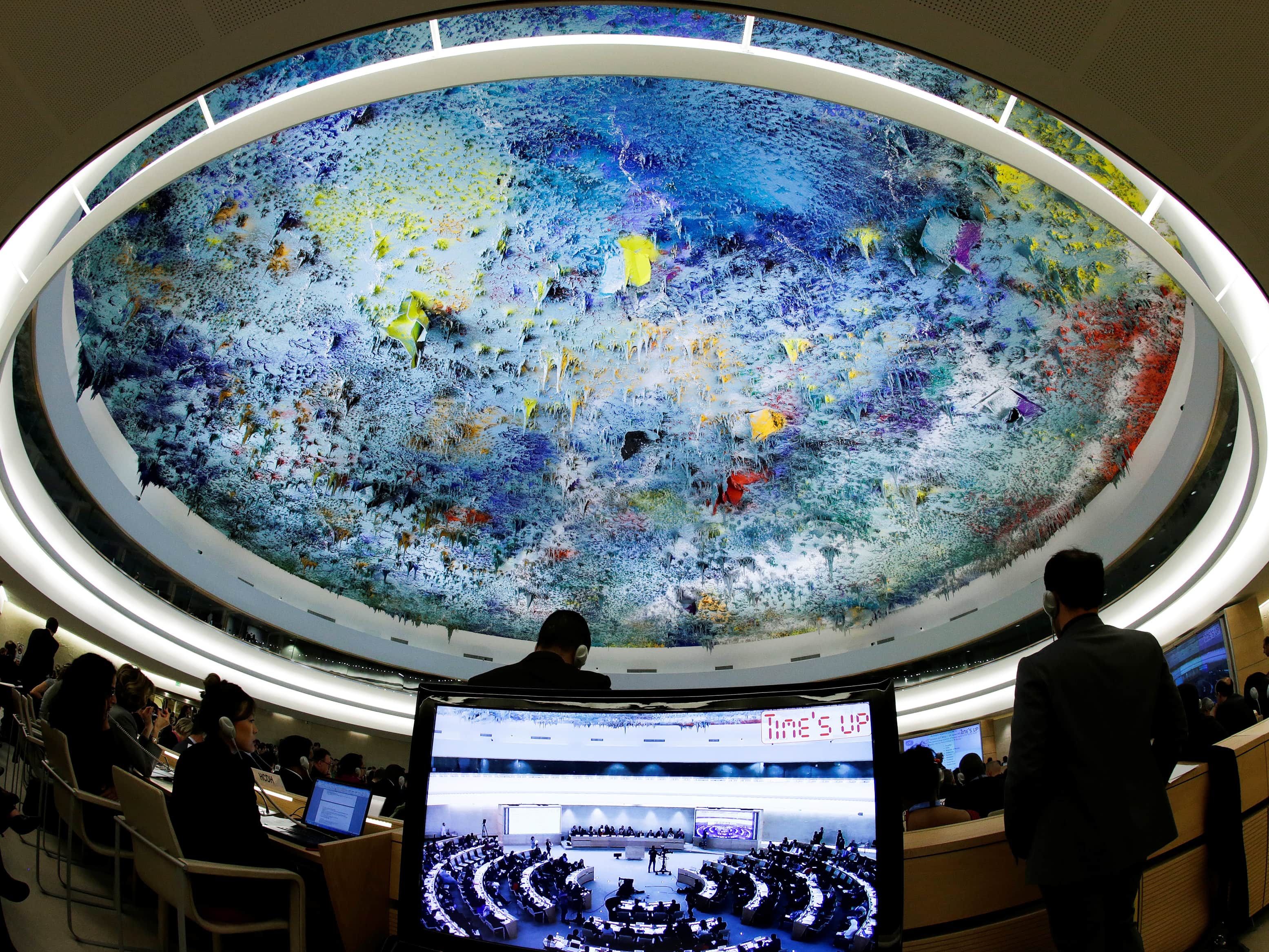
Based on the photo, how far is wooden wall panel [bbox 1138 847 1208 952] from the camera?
2592mm

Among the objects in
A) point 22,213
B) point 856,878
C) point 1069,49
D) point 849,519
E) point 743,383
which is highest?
point 743,383

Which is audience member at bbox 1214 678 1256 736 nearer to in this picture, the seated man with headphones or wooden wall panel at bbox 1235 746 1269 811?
wooden wall panel at bbox 1235 746 1269 811

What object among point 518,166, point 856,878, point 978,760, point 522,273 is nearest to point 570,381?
point 522,273

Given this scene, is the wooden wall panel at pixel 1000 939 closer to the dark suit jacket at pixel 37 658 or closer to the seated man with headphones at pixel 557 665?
the seated man with headphones at pixel 557 665

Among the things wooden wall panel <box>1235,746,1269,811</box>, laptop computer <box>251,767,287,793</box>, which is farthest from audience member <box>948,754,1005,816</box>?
Answer: laptop computer <box>251,767,287,793</box>

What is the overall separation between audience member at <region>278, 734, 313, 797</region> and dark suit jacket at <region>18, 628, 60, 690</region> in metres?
2.28

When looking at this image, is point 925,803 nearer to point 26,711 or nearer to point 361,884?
point 361,884

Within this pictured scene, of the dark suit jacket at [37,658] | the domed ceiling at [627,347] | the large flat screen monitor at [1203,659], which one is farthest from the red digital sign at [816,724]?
the large flat screen monitor at [1203,659]

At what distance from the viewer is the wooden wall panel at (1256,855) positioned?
9.58 feet

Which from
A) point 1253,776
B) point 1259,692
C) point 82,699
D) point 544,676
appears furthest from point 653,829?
point 1259,692

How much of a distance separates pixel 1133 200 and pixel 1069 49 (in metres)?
4.55

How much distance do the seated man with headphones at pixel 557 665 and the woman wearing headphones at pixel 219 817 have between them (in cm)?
133

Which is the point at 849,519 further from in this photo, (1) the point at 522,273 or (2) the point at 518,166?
(2) the point at 518,166

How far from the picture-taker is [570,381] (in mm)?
12094
